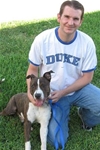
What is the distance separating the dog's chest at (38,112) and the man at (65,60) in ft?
0.37

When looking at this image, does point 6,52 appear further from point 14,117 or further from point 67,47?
point 67,47

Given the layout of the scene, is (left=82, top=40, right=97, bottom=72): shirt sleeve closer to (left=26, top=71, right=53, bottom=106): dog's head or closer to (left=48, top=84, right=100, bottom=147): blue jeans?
(left=48, top=84, right=100, bottom=147): blue jeans

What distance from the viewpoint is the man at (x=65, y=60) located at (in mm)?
4055

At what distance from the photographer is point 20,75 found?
5480 millimetres

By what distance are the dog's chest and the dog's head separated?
182mm

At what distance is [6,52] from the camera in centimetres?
635

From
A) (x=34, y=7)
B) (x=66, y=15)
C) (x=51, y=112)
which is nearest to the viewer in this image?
(x=66, y=15)

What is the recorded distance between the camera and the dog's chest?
404 centimetres

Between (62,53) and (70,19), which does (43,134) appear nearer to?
(62,53)

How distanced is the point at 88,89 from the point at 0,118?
48.6 inches

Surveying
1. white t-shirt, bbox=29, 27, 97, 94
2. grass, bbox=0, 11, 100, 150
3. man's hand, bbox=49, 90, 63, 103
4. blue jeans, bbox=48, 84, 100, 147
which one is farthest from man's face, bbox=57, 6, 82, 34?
grass, bbox=0, 11, 100, 150

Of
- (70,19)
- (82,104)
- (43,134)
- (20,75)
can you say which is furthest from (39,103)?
(20,75)

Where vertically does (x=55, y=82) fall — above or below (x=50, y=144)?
above

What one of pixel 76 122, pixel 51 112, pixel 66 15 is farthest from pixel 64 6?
pixel 76 122
